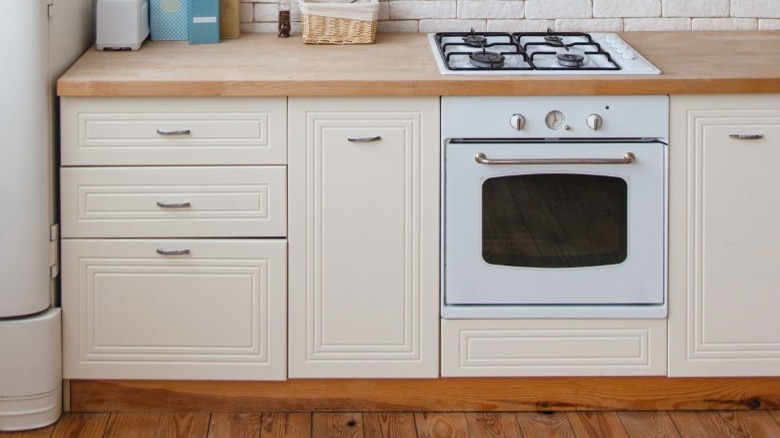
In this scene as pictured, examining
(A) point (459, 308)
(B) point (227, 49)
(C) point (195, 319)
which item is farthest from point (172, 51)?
(A) point (459, 308)

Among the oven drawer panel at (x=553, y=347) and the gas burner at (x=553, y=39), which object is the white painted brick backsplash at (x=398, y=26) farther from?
the oven drawer panel at (x=553, y=347)

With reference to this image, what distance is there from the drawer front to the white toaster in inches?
15.4

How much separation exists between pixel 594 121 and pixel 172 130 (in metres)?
1.01

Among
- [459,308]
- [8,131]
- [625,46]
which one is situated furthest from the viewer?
[625,46]

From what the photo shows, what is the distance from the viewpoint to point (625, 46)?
11.4ft

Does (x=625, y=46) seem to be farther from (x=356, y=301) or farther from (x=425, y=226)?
(x=356, y=301)

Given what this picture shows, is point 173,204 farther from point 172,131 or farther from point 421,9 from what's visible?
point 421,9

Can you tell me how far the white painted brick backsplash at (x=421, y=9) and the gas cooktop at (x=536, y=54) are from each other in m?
0.13

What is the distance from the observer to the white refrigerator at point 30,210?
301 centimetres

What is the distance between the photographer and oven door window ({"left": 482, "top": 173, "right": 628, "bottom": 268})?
318 cm

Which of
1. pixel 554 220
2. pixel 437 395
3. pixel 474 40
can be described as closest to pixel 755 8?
pixel 474 40

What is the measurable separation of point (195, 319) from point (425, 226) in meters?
0.61

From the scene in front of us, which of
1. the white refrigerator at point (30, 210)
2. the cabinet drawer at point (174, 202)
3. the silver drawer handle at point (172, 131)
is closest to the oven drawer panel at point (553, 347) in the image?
the cabinet drawer at point (174, 202)

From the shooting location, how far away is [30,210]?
3.09 meters
